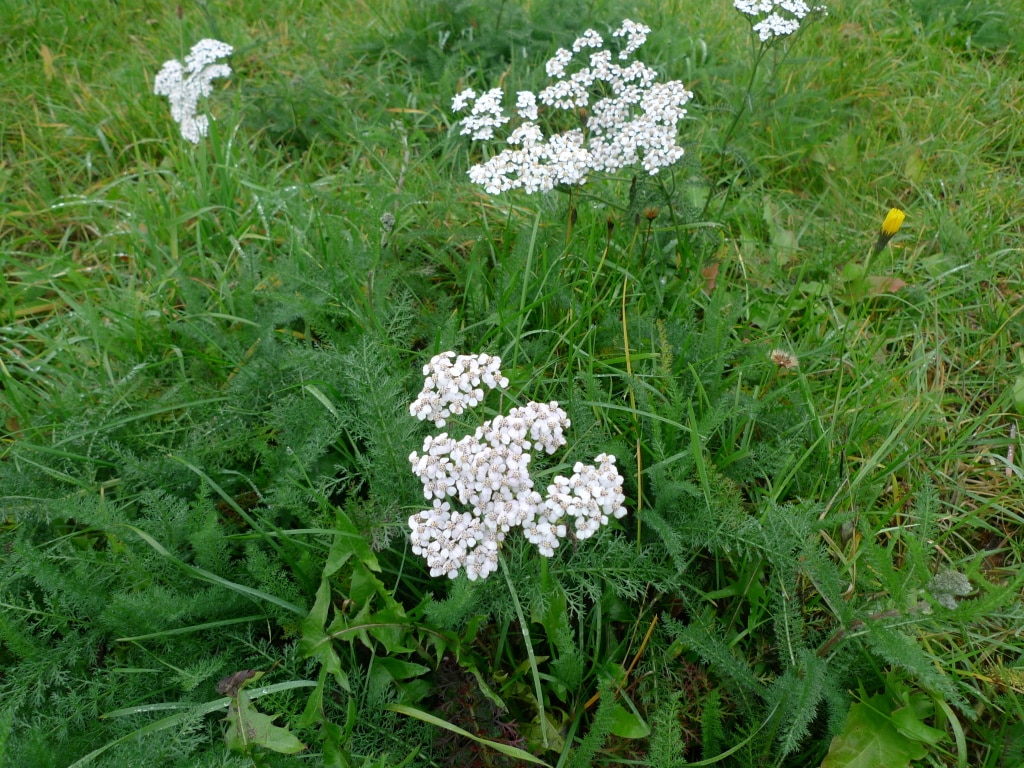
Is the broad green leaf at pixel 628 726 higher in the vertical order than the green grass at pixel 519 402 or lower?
lower

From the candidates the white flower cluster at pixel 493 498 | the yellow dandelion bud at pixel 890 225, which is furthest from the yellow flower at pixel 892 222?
the white flower cluster at pixel 493 498

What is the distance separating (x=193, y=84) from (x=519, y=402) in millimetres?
2484

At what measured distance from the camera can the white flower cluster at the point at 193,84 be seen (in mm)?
3240

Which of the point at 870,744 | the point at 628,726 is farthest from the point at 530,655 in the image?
the point at 870,744

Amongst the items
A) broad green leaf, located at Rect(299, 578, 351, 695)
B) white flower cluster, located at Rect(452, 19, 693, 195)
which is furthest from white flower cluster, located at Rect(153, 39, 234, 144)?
broad green leaf, located at Rect(299, 578, 351, 695)

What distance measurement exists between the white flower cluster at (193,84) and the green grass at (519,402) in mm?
124

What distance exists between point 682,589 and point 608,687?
1.22ft

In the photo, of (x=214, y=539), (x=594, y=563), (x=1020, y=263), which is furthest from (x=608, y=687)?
Result: (x=1020, y=263)

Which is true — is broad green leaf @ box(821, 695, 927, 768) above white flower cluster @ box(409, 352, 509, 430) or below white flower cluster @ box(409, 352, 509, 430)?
below

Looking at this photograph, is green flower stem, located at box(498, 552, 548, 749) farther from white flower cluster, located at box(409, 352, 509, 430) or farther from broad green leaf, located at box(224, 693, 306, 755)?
broad green leaf, located at box(224, 693, 306, 755)

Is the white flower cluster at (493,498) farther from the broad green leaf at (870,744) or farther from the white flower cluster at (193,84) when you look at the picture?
the white flower cluster at (193,84)

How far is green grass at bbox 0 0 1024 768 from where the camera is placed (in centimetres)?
165

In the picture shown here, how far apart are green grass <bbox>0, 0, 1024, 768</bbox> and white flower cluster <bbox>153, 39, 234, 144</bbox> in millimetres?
124

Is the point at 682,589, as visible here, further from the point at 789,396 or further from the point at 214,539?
the point at 214,539
